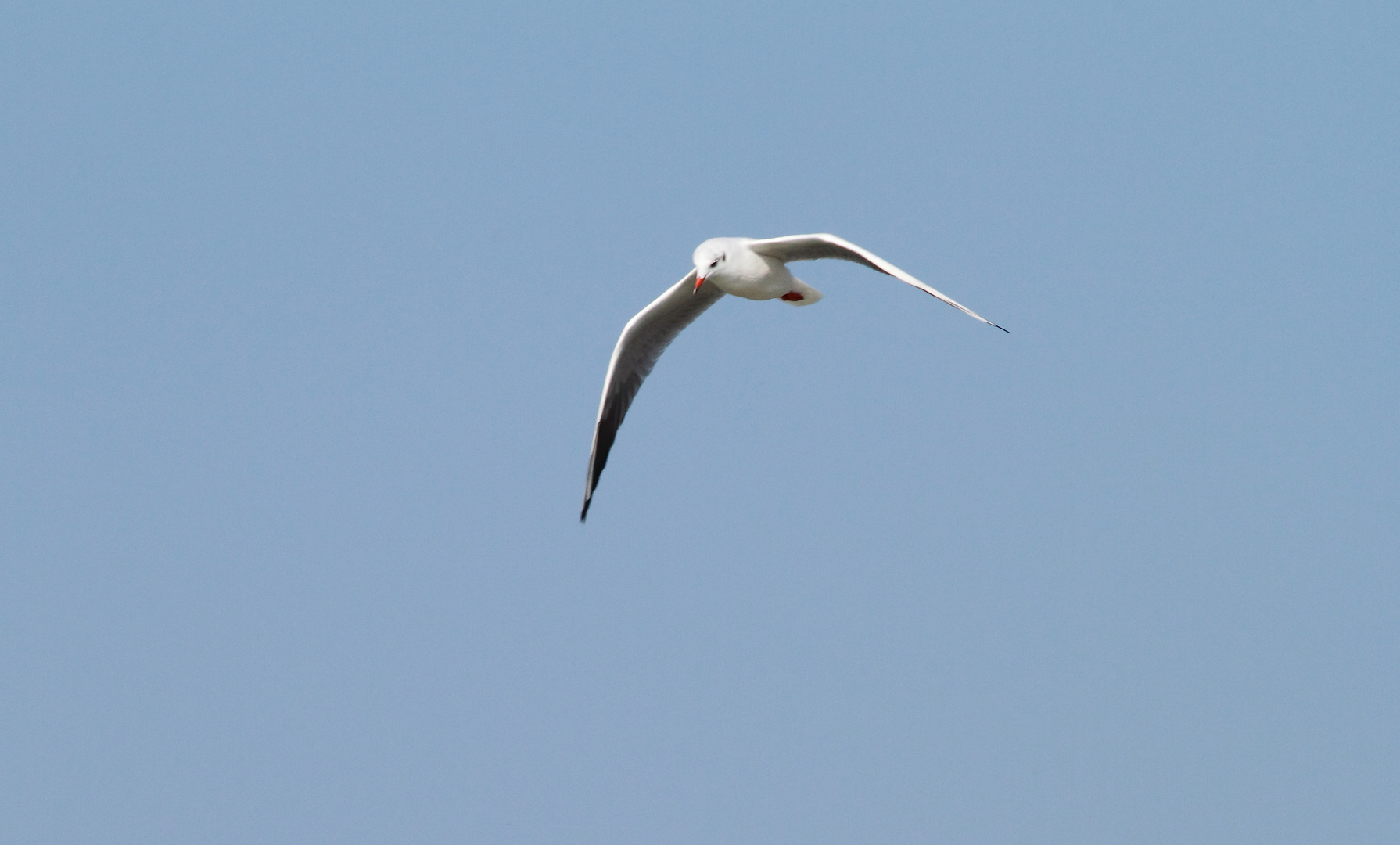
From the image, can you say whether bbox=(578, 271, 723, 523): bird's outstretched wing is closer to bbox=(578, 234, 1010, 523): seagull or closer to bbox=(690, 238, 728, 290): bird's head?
bbox=(578, 234, 1010, 523): seagull

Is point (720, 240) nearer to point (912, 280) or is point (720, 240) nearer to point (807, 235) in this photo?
point (807, 235)

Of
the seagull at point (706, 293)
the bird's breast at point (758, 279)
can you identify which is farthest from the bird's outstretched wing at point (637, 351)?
the bird's breast at point (758, 279)

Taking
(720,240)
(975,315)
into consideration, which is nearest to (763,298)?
(720,240)

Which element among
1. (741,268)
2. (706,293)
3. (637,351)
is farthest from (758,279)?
(637,351)

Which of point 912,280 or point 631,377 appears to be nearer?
point 912,280

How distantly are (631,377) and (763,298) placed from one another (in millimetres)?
2259

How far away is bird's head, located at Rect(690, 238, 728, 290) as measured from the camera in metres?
11.6

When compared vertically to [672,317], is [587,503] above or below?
below

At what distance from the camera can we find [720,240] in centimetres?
1178

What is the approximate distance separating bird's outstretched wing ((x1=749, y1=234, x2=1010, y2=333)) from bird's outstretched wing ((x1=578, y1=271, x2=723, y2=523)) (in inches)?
50.6

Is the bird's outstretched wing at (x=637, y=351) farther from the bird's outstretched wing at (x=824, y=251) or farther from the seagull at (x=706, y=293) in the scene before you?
the bird's outstretched wing at (x=824, y=251)

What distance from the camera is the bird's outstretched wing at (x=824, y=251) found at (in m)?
10.3

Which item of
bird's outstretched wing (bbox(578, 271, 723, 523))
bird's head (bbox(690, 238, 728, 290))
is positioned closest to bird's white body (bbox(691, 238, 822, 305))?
bird's head (bbox(690, 238, 728, 290))

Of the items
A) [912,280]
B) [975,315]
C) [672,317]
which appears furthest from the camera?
[672,317]
